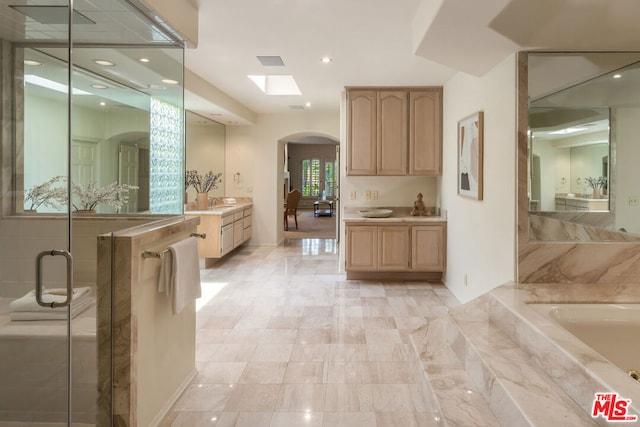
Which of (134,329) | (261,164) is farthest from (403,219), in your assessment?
(134,329)

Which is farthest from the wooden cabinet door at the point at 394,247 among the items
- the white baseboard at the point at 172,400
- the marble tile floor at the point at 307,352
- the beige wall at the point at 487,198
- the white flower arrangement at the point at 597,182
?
the white baseboard at the point at 172,400

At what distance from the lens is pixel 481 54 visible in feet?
10.9

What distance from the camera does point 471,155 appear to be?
172 inches

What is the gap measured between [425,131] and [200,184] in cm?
348

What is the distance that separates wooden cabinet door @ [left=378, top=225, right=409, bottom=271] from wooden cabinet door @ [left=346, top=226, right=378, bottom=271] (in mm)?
74

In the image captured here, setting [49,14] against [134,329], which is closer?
[49,14]

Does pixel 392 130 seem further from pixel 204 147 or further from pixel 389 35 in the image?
pixel 204 147

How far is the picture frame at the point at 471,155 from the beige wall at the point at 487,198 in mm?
77

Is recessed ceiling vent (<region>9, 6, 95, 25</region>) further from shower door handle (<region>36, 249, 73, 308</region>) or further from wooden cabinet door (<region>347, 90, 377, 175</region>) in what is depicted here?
wooden cabinet door (<region>347, 90, 377, 175</region>)

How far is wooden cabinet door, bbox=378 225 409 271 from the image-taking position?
5.62 meters

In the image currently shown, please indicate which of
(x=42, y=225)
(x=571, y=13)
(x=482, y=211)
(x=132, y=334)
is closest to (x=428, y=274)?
(x=482, y=211)

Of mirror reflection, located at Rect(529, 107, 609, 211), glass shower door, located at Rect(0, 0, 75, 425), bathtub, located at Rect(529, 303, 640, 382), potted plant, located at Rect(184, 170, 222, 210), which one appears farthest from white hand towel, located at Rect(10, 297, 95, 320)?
potted plant, located at Rect(184, 170, 222, 210)

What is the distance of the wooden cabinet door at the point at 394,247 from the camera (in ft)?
18.4

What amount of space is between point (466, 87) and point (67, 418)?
426 cm
